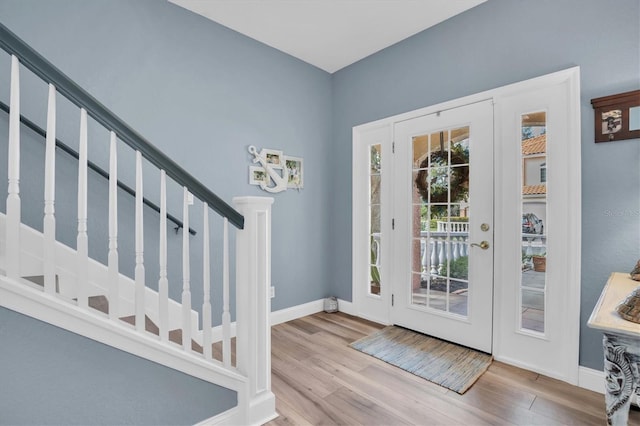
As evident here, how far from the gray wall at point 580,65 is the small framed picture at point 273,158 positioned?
4.16 feet

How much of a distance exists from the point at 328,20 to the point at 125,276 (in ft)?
8.75

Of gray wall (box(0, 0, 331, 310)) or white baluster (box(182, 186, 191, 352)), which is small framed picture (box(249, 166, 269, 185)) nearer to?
gray wall (box(0, 0, 331, 310))

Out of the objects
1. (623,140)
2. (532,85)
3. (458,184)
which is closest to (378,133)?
(458,184)

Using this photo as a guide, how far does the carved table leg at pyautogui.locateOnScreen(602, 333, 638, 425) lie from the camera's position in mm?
1039

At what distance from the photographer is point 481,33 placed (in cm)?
241

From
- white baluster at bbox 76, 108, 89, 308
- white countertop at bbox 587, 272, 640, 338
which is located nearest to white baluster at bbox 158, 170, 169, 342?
white baluster at bbox 76, 108, 89, 308

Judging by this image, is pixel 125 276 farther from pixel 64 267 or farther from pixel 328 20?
pixel 328 20

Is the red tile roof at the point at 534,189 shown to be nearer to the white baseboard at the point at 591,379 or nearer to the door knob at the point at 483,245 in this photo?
the door knob at the point at 483,245

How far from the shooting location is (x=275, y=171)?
3068 millimetres

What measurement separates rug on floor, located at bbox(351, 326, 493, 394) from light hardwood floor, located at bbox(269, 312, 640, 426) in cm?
6

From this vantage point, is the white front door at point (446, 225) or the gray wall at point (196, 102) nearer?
the gray wall at point (196, 102)

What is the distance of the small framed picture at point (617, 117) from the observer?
5.81ft

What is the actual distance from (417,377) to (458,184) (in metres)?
1.60

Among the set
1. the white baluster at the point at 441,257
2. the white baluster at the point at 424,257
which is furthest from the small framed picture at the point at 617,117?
the white baluster at the point at 424,257
